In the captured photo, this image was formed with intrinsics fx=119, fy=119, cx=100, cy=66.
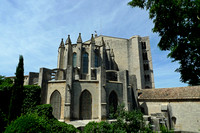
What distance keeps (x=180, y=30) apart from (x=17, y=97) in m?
15.2

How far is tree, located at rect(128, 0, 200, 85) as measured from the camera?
26.3 feet

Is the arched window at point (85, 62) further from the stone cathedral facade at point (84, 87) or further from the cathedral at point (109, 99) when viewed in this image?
the cathedral at point (109, 99)

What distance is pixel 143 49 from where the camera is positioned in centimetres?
3606

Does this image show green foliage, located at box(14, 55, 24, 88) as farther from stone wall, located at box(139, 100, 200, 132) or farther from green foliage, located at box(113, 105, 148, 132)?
stone wall, located at box(139, 100, 200, 132)

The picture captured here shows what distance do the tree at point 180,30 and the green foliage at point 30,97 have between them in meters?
14.1

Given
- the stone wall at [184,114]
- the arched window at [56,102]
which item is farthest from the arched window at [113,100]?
the arched window at [56,102]

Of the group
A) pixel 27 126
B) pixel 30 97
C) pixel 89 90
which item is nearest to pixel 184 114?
pixel 89 90

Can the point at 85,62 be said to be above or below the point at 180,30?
above

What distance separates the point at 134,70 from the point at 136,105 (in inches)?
536

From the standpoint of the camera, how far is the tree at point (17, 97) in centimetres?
1091

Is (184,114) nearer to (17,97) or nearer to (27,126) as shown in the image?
(27,126)

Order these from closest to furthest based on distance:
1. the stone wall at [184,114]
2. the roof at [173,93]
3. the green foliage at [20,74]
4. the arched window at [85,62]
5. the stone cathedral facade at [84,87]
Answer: the green foliage at [20,74], the stone wall at [184,114], the stone cathedral facade at [84,87], the roof at [173,93], the arched window at [85,62]

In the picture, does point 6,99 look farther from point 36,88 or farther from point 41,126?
point 41,126

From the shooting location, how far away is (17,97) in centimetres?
1147
